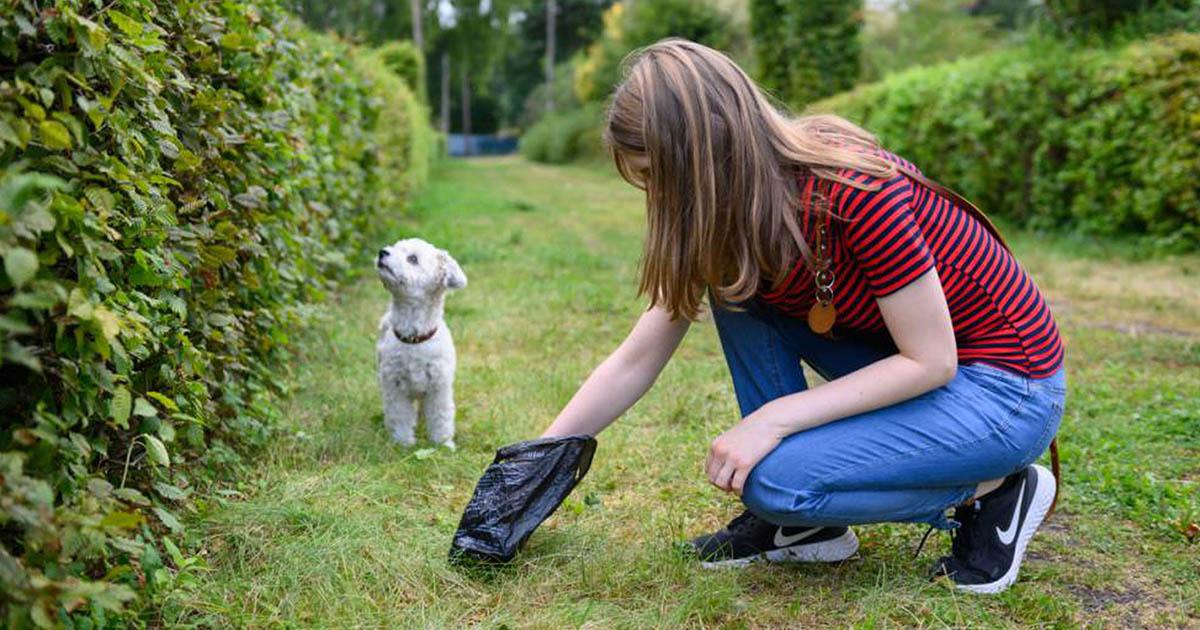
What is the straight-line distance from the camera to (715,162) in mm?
2357

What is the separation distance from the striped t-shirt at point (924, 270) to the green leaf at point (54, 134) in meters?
1.56

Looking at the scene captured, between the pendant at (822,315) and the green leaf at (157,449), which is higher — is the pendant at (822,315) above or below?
above

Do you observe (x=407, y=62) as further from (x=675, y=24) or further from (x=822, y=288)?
(x=822, y=288)

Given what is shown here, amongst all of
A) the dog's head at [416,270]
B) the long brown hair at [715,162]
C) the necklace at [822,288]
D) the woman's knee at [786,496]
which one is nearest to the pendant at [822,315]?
the necklace at [822,288]

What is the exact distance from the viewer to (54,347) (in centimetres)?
185

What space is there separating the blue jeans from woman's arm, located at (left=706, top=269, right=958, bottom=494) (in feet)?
0.14

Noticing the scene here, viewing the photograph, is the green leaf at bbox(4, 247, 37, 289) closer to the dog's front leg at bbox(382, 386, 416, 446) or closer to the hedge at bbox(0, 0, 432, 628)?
the hedge at bbox(0, 0, 432, 628)

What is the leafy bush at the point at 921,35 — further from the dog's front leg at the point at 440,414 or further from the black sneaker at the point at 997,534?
the black sneaker at the point at 997,534

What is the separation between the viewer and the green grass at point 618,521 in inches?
98.9

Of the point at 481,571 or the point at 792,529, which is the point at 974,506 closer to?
the point at 792,529

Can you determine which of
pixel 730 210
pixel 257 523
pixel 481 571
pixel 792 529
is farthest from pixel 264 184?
pixel 792 529

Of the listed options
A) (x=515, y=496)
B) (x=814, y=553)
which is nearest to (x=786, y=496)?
(x=814, y=553)

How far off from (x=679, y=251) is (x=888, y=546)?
1204 mm

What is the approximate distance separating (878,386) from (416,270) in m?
2.03
